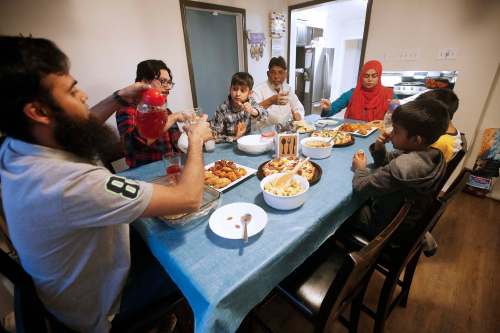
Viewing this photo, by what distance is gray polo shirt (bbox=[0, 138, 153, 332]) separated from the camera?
0.55 m

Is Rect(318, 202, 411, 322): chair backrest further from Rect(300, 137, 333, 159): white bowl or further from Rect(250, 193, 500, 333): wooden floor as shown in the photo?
Rect(250, 193, 500, 333): wooden floor

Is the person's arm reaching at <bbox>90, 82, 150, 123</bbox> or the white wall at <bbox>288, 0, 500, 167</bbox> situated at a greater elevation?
the white wall at <bbox>288, 0, 500, 167</bbox>

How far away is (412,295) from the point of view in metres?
1.44

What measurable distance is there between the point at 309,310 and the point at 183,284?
53cm

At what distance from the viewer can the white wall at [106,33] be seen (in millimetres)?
1719

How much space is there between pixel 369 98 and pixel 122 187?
7.82 feet

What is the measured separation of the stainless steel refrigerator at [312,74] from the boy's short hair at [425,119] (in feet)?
13.2

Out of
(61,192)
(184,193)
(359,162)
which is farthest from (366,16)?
(61,192)

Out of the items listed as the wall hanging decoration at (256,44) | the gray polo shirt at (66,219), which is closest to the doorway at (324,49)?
the wall hanging decoration at (256,44)

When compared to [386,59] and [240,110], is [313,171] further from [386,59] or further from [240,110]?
[386,59]

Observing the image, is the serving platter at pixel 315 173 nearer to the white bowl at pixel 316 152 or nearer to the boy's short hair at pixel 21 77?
the white bowl at pixel 316 152

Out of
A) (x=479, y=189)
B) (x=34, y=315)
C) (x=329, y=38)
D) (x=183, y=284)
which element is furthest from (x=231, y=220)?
(x=329, y=38)

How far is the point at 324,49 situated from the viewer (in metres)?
5.20

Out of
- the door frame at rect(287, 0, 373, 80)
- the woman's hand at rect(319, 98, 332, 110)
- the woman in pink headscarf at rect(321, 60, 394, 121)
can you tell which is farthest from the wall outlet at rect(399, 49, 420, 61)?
the woman's hand at rect(319, 98, 332, 110)
